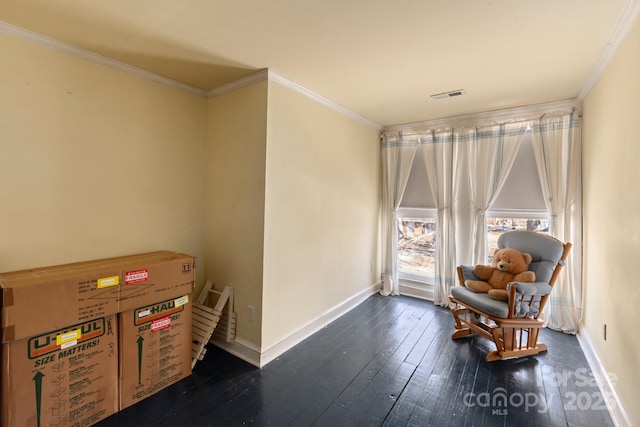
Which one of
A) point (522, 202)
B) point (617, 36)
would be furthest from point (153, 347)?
point (522, 202)

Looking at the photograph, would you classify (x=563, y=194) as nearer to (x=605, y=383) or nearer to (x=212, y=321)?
(x=605, y=383)

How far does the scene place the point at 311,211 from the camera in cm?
293

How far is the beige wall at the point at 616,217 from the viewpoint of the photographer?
5.35ft

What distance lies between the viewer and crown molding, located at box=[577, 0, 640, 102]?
1572mm

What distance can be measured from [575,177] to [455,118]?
4.55 ft

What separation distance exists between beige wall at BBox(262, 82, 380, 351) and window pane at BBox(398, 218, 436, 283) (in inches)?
21.1

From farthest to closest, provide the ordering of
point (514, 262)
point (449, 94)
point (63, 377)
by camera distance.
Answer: point (449, 94)
point (514, 262)
point (63, 377)

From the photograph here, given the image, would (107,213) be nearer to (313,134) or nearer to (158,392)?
(158,392)

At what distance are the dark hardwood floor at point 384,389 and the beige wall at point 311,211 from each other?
15.6 inches

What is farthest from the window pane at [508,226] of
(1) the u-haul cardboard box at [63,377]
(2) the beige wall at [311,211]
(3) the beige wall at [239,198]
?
(1) the u-haul cardboard box at [63,377]

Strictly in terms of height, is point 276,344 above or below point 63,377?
below

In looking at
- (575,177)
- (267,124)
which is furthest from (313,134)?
(575,177)

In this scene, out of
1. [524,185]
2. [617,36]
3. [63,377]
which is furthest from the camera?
[524,185]

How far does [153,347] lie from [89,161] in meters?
Answer: 1.44
